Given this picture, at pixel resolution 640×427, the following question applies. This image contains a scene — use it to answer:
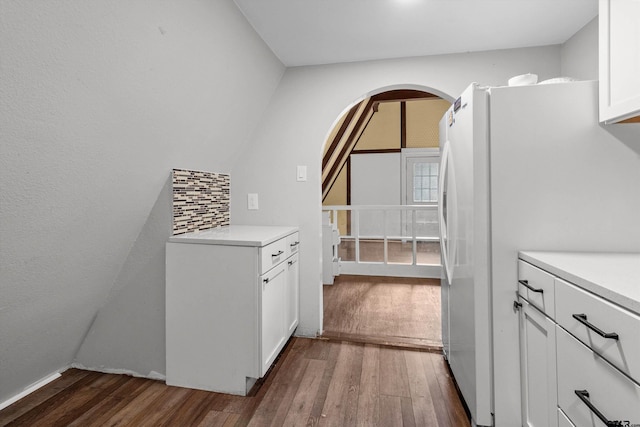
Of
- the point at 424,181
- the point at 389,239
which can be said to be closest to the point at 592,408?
the point at 389,239

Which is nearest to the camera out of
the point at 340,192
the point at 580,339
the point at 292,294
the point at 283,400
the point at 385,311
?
the point at 580,339

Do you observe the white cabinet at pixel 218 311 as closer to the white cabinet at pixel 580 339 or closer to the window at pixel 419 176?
the white cabinet at pixel 580 339

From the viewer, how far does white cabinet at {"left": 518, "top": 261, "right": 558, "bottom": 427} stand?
1.24 m

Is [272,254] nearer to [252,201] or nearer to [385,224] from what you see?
[252,201]

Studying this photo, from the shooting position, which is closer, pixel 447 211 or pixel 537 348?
pixel 537 348

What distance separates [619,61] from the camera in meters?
1.30

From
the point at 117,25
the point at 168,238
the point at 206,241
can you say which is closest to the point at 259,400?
the point at 206,241

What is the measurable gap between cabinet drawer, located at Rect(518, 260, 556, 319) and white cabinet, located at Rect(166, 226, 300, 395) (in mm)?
1256

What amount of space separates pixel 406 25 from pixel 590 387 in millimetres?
1925

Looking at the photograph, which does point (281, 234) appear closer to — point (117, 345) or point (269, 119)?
point (269, 119)

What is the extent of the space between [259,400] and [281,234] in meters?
0.95

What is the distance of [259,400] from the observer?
71.2 inches

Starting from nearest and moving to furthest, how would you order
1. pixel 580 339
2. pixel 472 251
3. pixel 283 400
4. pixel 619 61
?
1. pixel 580 339
2. pixel 619 61
3. pixel 472 251
4. pixel 283 400

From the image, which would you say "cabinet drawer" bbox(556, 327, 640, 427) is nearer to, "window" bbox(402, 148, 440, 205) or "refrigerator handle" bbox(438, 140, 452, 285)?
"refrigerator handle" bbox(438, 140, 452, 285)
